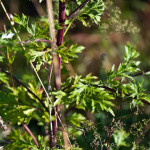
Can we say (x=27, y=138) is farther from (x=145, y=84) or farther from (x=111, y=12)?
(x=145, y=84)

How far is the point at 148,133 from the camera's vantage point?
9.55 ft

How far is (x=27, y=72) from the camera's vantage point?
2781 millimetres

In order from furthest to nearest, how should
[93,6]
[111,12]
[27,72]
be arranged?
[27,72]
[111,12]
[93,6]

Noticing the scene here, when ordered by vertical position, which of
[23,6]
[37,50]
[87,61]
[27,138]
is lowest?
[27,138]

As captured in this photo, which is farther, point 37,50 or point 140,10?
point 140,10

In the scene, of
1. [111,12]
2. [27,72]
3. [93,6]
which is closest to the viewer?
[93,6]

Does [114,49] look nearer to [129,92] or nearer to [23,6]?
[23,6]

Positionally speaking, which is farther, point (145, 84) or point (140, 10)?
point (140, 10)

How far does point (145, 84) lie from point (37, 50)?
6.17 feet

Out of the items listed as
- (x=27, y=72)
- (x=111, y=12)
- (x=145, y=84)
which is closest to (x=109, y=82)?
(x=111, y=12)

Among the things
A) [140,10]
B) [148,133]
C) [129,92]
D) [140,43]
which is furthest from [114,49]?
[129,92]

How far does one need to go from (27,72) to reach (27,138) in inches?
31.1

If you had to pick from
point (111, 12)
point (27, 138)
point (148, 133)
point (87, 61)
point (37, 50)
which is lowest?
point (148, 133)

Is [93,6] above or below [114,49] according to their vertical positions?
above
